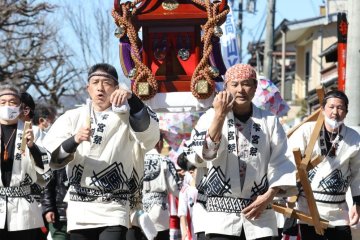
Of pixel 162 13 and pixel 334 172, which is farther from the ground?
pixel 162 13

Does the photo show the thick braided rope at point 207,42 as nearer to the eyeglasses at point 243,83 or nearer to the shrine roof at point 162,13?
the shrine roof at point 162,13

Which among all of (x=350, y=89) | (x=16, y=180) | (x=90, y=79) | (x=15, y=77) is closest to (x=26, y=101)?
(x=16, y=180)

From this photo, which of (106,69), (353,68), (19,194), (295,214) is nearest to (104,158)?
(106,69)

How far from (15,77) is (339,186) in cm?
Result: 2530

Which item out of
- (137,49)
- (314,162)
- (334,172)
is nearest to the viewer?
(314,162)

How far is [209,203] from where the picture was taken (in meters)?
7.22

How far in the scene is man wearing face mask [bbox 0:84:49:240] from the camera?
8.48 m

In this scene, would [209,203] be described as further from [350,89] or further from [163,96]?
[350,89]

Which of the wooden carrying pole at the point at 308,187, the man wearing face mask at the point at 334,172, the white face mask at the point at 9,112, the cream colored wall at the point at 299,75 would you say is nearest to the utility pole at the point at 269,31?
the man wearing face mask at the point at 334,172

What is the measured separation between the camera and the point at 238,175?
23.1ft

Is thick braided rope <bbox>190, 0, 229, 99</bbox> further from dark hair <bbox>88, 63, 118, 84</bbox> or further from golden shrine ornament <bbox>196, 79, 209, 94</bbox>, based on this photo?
Result: dark hair <bbox>88, 63, 118, 84</bbox>

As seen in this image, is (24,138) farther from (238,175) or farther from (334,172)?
(334,172)

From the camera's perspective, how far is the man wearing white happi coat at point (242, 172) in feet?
23.2

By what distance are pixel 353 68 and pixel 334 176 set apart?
3512 millimetres
